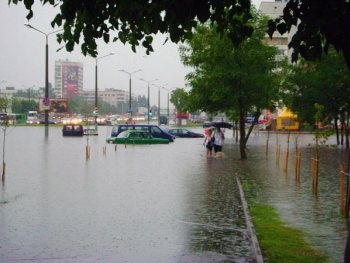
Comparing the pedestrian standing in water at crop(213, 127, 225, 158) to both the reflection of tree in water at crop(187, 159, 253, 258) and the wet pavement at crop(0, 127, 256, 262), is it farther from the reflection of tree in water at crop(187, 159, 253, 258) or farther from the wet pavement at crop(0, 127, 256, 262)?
the reflection of tree in water at crop(187, 159, 253, 258)

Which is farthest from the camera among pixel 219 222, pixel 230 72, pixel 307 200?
pixel 230 72

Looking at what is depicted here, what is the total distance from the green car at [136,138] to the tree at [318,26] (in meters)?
36.1

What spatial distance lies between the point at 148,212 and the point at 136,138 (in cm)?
3140

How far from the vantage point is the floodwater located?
8594mm

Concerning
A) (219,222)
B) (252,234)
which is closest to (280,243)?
(252,234)

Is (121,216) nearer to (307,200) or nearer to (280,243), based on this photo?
(280,243)

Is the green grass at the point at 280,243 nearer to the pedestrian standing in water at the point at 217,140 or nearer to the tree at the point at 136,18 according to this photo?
the tree at the point at 136,18

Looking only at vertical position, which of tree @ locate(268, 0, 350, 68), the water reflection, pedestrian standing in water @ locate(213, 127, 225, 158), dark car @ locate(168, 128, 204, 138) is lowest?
the water reflection

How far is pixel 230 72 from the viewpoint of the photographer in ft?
90.4

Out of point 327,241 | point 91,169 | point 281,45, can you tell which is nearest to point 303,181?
point 91,169

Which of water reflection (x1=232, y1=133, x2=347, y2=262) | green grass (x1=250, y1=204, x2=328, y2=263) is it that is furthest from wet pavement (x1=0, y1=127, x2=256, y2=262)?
water reflection (x1=232, y1=133, x2=347, y2=262)

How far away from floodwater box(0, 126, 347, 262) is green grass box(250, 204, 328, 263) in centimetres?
22

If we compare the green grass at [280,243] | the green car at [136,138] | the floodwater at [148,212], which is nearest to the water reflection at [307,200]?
the floodwater at [148,212]

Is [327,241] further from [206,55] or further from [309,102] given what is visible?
[309,102]
